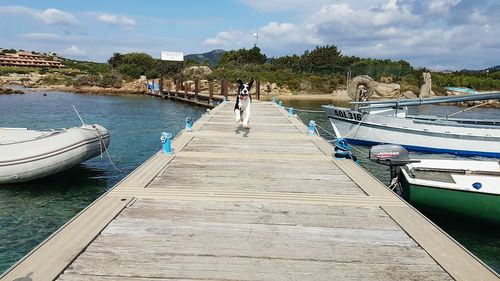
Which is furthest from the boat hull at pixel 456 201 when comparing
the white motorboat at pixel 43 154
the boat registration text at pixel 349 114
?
the boat registration text at pixel 349 114

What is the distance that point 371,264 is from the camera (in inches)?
139

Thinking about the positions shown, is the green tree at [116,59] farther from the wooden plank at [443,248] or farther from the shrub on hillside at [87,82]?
the wooden plank at [443,248]

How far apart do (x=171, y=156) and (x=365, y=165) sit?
8505 millimetres

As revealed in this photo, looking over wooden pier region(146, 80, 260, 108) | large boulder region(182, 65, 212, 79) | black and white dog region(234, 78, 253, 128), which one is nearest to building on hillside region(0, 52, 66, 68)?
large boulder region(182, 65, 212, 79)

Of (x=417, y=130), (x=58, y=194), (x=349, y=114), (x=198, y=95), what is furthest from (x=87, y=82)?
(x=417, y=130)

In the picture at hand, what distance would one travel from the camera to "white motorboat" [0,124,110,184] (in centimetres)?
924

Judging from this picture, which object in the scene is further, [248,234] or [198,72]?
[198,72]

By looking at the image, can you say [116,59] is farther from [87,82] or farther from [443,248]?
[443,248]

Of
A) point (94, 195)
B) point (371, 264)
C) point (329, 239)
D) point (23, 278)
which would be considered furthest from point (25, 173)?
point (371, 264)

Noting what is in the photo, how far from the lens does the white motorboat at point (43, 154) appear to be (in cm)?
924

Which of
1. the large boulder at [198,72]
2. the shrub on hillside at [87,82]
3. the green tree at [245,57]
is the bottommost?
A: the shrub on hillside at [87,82]

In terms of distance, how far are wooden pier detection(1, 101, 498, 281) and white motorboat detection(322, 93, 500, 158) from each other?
432 inches

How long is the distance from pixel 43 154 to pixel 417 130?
49.5 ft

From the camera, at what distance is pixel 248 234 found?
13.6ft
